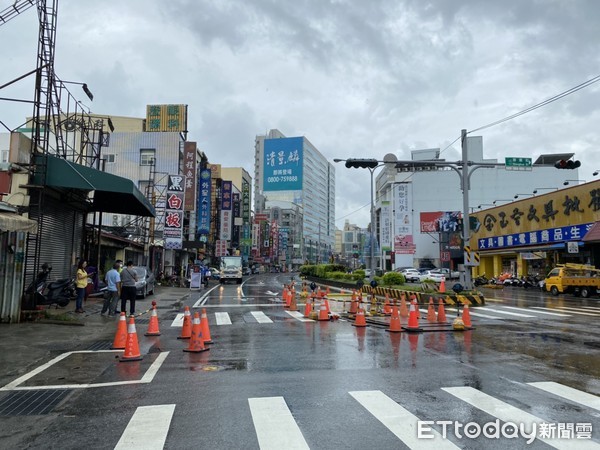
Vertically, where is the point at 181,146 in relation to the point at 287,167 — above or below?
above

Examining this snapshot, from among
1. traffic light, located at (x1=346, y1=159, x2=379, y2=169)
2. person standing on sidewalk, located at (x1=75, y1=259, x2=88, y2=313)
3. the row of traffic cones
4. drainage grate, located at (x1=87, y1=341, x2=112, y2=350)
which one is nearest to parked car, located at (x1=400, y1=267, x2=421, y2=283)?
traffic light, located at (x1=346, y1=159, x2=379, y2=169)

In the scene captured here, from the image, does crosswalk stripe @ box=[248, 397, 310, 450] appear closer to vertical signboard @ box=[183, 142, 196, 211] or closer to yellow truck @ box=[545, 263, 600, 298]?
Answer: yellow truck @ box=[545, 263, 600, 298]

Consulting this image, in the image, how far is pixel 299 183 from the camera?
93.7 ft

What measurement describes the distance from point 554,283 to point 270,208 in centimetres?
12650

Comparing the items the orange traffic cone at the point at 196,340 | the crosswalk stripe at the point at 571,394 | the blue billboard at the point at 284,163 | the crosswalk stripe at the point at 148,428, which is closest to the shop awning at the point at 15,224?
the orange traffic cone at the point at 196,340

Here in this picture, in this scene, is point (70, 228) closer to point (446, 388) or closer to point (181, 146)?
point (446, 388)

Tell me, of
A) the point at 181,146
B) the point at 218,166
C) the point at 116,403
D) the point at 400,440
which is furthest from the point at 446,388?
the point at 218,166

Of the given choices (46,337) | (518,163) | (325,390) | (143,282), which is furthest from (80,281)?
(518,163)

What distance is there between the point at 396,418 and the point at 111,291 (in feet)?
Result: 40.7

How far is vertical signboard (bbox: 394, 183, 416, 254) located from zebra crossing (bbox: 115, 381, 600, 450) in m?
65.7

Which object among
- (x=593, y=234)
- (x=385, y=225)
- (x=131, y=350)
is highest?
(x=385, y=225)

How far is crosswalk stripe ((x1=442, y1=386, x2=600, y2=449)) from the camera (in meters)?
4.59

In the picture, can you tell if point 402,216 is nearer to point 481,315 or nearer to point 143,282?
point 143,282

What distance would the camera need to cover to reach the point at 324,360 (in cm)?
866
